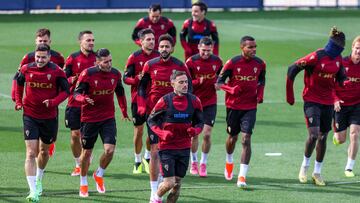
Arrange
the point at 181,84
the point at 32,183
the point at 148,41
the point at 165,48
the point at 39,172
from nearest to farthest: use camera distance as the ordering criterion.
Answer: the point at 181,84 < the point at 32,183 < the point at 165,48 < the point at 39,172 < the point at 148,41

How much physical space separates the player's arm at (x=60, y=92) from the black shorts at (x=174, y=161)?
2.05 metres

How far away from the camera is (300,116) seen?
24391 mm

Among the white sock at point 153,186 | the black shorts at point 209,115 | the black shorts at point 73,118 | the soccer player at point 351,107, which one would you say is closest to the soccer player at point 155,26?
the black shorts at point 209,115

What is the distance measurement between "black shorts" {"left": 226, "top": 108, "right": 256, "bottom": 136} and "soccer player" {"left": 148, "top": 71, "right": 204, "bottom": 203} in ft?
8.60

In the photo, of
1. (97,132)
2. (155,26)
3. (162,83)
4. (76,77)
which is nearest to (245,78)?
(162,83)

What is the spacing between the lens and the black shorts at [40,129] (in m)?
15.9

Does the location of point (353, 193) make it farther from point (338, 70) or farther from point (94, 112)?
point (94, 112)

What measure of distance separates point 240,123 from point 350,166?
227 centimetres

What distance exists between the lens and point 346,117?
18.4 meters

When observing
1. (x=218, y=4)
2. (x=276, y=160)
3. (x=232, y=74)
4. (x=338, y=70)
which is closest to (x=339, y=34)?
(x=338, y=70)

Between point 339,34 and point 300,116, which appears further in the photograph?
point 300,116

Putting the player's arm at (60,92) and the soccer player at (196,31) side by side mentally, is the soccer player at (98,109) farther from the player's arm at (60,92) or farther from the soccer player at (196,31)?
the soccer player at (196,31)

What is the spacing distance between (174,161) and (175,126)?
506mm

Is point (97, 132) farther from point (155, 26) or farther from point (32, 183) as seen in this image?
point (155, 26)
